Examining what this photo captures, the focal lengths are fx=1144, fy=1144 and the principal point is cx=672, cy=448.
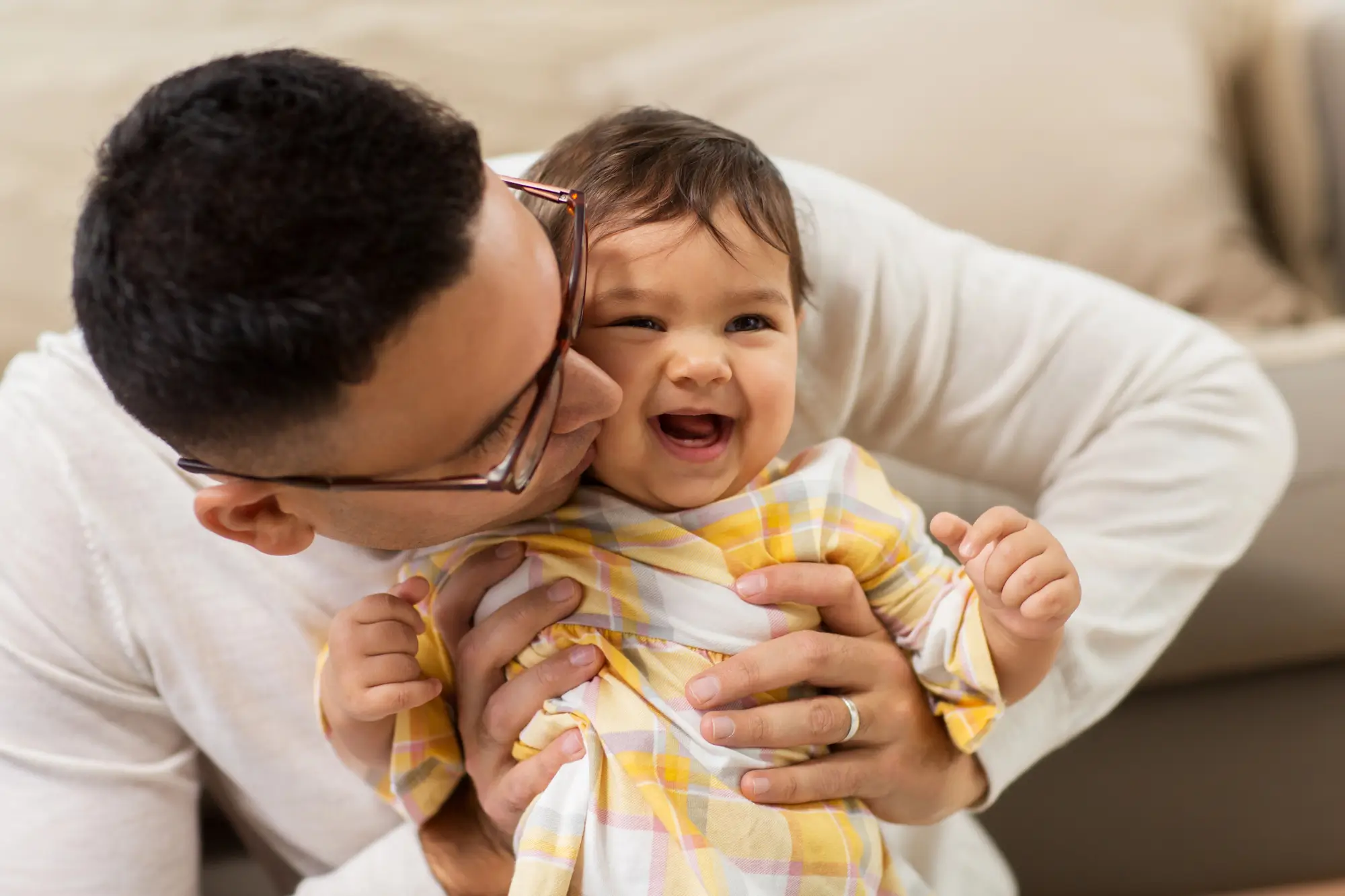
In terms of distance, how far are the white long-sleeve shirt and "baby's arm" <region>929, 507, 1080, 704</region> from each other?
0.22m

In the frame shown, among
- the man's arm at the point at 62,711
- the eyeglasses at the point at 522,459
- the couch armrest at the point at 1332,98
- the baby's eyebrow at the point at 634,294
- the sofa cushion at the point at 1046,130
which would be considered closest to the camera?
the eyeglasses at the point at 522,459

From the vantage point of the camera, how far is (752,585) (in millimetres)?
789

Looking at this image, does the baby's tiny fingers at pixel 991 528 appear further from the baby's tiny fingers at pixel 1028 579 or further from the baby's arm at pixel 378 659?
the baby's arm at pixel 378 659

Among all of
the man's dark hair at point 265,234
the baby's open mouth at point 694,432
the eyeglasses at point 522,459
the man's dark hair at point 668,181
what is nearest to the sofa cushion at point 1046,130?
the man's dark hair at point 668,181

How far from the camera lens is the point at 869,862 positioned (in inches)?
32.3

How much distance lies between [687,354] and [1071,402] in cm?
44

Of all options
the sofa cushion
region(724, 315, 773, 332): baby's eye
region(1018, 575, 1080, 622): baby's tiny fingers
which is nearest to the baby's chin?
region(724, 315, 773, 332): baby's eye

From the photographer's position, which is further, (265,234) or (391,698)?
(391,698)

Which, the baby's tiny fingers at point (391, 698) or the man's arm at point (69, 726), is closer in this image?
the baby's tiny fingers at point (391, 698)

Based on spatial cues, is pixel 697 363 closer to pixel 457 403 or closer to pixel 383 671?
pixel 457 403

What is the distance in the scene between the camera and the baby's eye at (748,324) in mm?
803

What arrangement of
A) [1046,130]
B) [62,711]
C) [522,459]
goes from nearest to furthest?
[522,459] → [62,711] → [1046,130]

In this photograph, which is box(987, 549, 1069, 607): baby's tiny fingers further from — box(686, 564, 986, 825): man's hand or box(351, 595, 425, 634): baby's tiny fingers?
box(351, 595, 425, 634): baby's tiny fingers

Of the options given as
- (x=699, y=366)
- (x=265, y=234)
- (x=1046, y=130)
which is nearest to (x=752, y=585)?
(x=699, y=366)
